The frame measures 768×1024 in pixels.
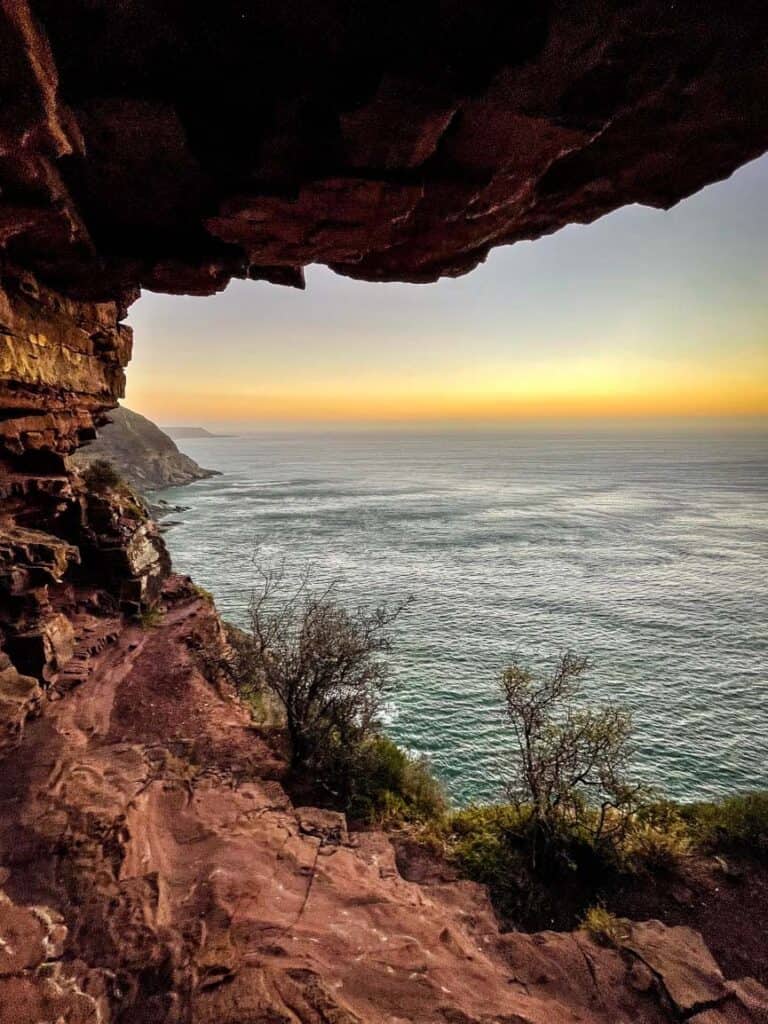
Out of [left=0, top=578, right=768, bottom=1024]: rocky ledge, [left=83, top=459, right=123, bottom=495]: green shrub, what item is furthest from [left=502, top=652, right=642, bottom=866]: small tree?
[left=83, top=459, right=123, bottom=495]: green shrub

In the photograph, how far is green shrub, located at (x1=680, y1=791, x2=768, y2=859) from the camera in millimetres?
16312

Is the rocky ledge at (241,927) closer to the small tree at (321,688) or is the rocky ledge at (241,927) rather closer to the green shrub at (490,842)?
the green shrub at (490,842)

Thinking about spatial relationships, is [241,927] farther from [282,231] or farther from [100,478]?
[100,478]

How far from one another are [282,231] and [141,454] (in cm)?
12122

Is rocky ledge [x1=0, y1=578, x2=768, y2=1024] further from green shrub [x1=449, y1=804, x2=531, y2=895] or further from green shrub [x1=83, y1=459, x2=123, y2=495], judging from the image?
green shrub [x1=83, y1=459, x2=123, y2=495]

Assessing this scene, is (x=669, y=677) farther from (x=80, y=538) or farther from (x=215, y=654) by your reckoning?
(x=80, y=538)

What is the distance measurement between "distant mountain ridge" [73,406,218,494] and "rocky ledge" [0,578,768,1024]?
99.0m

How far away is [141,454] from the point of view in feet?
390

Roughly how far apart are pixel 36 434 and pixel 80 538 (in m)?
6.62

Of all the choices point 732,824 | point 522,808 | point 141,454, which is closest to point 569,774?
point 522,808

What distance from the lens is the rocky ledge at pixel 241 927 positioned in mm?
7184

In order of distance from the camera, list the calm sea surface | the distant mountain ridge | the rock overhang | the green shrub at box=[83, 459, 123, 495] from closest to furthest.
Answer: the rock overhang → the green shrub at box=[83, 459, 123, 495] → the calm sea surface → the distant mountain ridge

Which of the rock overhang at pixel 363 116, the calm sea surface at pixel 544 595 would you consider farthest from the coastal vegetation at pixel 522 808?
the rock overhang at pixel 363 116

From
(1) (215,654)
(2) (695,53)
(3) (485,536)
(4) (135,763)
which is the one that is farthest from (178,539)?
(2) (695,53)
